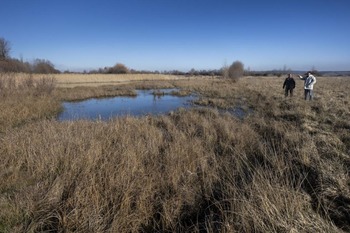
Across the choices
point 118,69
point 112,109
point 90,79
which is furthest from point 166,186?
point 118,69

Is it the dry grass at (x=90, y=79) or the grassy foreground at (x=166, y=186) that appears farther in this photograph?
the dry grass at (x=90, y=79)

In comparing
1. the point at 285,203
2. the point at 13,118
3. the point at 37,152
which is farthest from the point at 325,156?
the point at 13,118

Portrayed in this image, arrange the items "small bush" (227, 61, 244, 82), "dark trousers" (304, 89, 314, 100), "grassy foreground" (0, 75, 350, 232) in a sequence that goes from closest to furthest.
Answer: "grassy foreground" (0, 75, 350, 232)
"dark trousers" (304, 89, 314, 100)
"small bush" (227, 61, 244, 82)

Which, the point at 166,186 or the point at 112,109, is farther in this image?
the point at 112,109

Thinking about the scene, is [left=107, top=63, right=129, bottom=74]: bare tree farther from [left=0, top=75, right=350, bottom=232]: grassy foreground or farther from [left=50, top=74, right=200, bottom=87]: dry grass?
[left=0, top=75, right=350, bottom=232]: grassy foreground

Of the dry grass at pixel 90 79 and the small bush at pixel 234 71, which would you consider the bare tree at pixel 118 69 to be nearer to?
the dry grass at pixel 90 79

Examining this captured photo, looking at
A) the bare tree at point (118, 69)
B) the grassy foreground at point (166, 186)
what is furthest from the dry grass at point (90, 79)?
the grassy foreground at point (166, 186)

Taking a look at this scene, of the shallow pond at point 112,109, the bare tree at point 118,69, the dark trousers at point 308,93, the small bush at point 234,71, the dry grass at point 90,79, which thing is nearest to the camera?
the shallow pond at point 112,109

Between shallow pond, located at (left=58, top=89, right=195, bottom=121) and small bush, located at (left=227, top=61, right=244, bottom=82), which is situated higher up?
small bush, located at (left=227, top=61, right=244, bottom=82)

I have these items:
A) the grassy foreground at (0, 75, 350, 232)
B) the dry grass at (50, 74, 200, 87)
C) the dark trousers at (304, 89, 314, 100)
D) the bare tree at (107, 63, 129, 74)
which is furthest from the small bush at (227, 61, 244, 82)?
the grassy foreground at (0, 75, 350, 232)

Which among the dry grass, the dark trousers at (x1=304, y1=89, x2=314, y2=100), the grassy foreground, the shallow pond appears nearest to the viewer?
the grassy foreground

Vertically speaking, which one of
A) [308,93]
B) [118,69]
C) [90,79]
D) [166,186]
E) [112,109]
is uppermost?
[118,69]

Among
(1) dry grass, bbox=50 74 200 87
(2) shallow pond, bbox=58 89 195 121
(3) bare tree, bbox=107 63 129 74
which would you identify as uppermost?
(3) bare tree, bbox=107 63 129 74

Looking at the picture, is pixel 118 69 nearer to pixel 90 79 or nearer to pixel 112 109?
pixel 90 79
